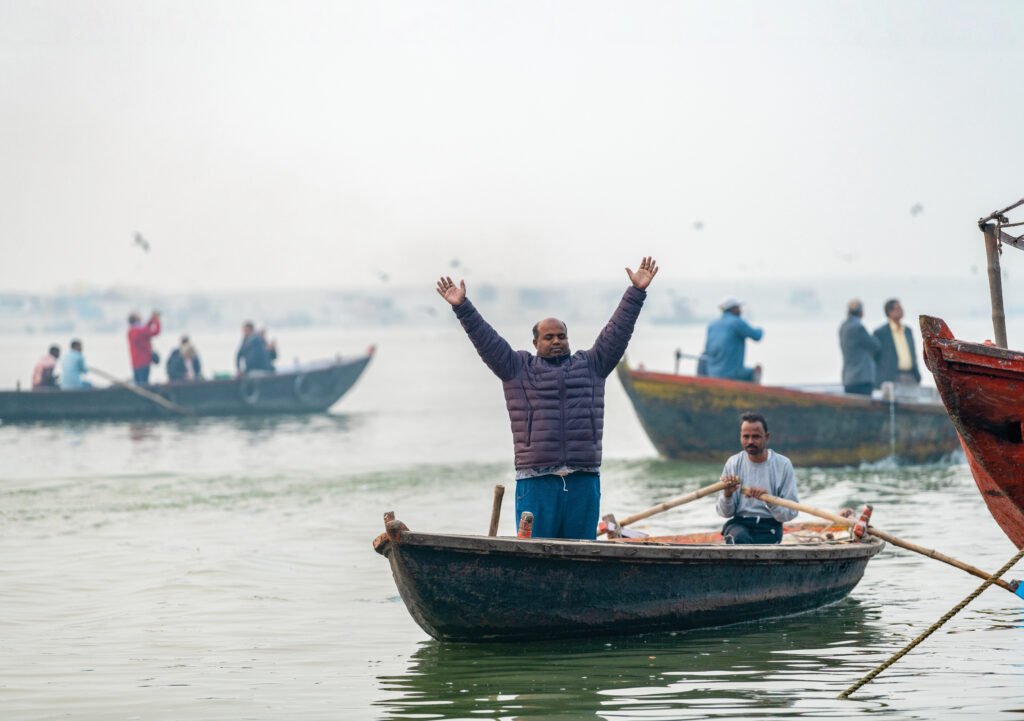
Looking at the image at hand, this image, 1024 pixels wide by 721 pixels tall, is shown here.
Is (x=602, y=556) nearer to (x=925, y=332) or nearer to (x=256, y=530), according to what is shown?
(x=925, y=332)

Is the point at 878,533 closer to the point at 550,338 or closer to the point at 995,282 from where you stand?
the point at 995,282

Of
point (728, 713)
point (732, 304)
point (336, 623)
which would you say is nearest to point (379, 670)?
point (336, 623)

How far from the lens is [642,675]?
23.5 ft

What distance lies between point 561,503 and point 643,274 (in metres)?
1.34

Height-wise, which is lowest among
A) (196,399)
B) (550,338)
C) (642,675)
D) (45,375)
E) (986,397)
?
(642,675)

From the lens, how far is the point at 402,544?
7.08m

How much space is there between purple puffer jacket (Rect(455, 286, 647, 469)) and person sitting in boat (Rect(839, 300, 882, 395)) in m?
9.26

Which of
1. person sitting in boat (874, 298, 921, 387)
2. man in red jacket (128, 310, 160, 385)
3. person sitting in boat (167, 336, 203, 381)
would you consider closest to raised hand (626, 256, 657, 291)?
person sitting in boat (874, 298, 921, 387)

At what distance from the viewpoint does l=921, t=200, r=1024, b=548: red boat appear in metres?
7.80

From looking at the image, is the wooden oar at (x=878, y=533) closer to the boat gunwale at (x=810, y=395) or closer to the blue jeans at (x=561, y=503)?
the blue jeans at (x=561, y=503)

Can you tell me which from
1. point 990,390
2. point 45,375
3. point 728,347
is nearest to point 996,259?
point 990,390

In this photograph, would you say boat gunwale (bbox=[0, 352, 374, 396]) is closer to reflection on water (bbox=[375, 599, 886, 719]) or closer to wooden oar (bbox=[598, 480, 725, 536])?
wooden oar (bbox=[598, 480, 725, 536])

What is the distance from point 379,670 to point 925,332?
351 cm

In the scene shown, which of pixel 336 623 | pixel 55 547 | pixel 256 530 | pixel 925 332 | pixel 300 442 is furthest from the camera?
pixel 300 442
